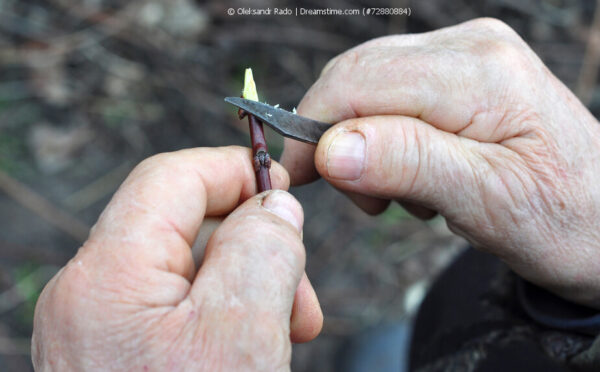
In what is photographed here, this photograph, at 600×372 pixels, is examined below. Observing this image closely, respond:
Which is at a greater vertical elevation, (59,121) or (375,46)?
(375,46)

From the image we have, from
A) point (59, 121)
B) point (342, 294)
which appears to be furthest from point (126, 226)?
point (59, 121)

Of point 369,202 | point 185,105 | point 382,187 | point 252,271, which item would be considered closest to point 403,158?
point 382,187

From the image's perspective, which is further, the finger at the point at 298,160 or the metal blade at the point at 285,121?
the finger at the point at 298,160

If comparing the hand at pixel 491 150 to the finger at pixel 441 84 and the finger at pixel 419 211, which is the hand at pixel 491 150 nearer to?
the finger at pixel 441 84

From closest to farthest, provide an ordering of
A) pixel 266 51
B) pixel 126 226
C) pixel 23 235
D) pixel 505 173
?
pixel 126 226 < pixel 505 173 < pixel 23 235 < pixel 266 51

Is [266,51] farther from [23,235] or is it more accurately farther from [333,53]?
[23,235]

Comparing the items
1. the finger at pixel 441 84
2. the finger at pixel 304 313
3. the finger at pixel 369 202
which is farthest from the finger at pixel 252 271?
the finger at pixel 369 202
